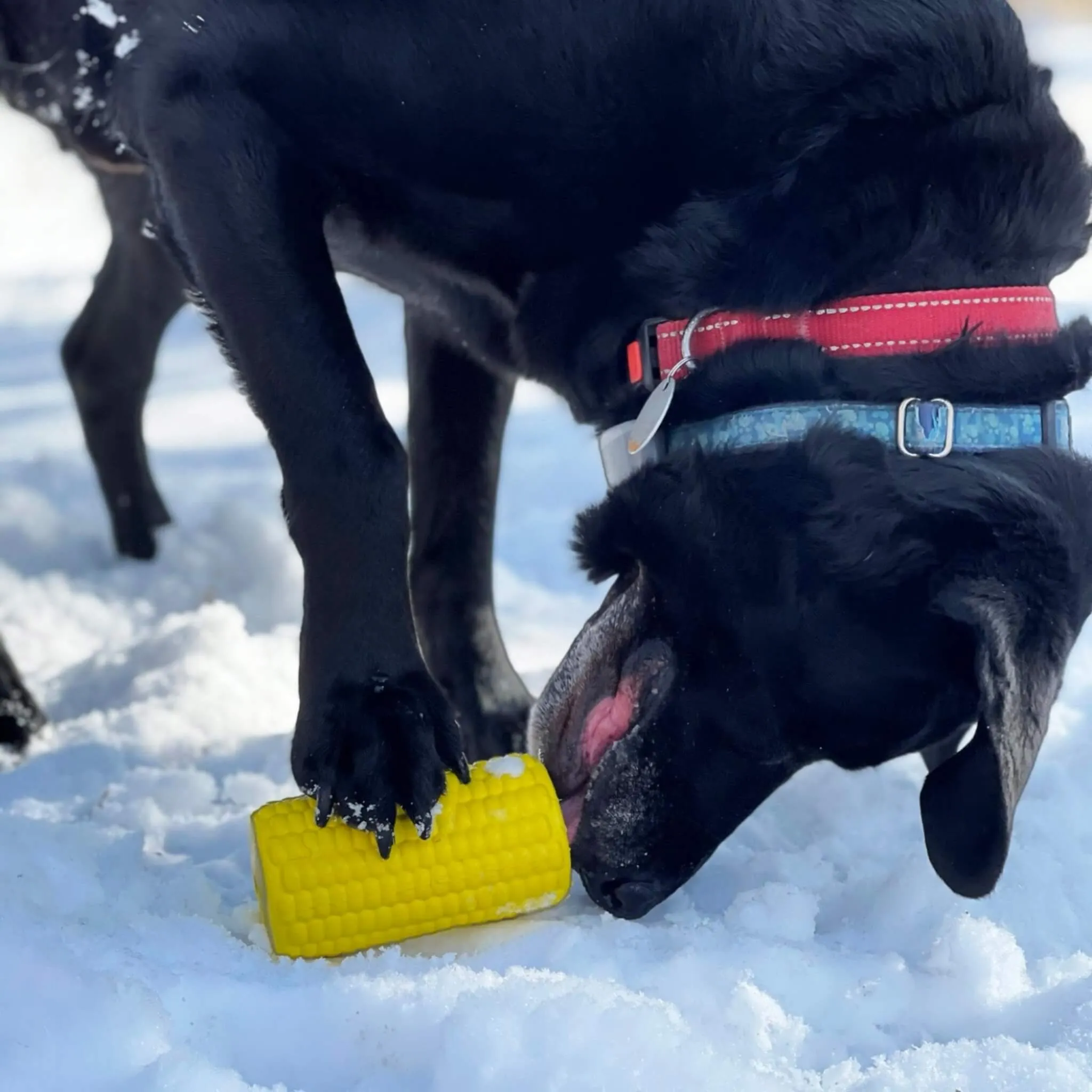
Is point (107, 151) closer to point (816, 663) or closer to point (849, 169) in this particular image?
point (849, 169)

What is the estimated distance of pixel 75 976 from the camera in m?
1.27

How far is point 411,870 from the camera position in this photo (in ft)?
5.12

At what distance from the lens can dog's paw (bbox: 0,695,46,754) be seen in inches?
88.7

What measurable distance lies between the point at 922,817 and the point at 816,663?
0.69 ft

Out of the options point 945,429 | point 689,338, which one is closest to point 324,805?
point 689,338

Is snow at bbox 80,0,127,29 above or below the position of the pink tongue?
above

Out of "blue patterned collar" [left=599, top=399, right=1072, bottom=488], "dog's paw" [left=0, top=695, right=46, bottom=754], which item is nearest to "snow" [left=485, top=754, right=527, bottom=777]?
"blue patterned collar" [left=599, top=399, right=1072, bottom=488]

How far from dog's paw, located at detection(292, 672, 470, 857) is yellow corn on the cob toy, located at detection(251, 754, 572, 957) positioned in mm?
27

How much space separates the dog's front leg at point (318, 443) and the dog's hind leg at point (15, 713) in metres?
0.79

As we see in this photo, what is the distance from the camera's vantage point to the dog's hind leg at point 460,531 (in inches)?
91.6

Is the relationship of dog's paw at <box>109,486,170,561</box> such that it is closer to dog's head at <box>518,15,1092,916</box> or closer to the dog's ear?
dog's head at <box>518,15,1092,916</box>

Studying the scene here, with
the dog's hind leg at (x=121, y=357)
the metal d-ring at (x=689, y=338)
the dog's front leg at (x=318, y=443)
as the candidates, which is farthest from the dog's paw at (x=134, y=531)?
the metal d-ring at (x=689, y=338)

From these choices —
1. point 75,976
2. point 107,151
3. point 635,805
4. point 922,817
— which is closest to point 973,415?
point 922,817

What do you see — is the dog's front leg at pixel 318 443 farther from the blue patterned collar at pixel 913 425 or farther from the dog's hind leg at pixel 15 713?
the dog's hind leg at pixel 15 713
